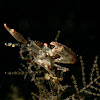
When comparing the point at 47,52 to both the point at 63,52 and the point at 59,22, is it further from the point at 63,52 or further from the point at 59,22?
the point at 59,22

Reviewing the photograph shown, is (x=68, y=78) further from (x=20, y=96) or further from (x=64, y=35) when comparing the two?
(x=20, y=96)

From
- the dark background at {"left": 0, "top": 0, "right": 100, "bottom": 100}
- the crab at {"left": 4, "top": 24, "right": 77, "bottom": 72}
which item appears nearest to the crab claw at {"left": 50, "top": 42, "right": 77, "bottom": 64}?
the crab at {"left": 4, "top": 24, "right": 77, "bottom": 72}

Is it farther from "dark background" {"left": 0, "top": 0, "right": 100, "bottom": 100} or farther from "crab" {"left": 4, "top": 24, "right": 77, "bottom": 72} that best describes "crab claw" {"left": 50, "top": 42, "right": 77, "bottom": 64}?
"dark background" {"left": 0, "top": 0, "right": 100, "bottom": 100}

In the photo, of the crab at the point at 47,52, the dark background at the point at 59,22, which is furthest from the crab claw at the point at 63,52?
the dark background at the point at 59,22

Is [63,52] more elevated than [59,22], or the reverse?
[59,22]

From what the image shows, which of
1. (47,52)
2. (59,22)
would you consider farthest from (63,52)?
(59,22)

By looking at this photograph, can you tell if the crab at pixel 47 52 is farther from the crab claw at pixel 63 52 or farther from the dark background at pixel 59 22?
the dark background at pixel 59 22

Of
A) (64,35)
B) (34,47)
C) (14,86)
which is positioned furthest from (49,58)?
(14,86)
